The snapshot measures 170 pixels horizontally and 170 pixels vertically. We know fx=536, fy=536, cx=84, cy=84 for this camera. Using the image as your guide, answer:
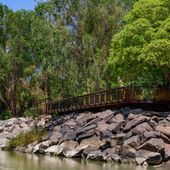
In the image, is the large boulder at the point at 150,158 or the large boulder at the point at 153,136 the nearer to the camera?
the large boulder at the point at 150,158

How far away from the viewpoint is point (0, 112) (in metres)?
63.2

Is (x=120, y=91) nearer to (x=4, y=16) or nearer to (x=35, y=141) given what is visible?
(x=35, y=141)

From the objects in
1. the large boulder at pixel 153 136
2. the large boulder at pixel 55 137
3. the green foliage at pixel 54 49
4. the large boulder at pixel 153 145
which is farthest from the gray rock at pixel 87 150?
the green foliage at pixel 54 49

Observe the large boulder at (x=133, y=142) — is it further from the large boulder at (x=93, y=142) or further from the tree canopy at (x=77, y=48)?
the tree canopy at (x=77, y=48)

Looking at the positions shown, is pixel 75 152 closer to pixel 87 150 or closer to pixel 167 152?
pixel 87 150

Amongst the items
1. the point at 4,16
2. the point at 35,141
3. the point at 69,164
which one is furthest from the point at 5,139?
the point at 4,16

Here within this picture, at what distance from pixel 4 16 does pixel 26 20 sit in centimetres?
570

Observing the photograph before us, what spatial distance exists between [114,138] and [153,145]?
3.34 metres

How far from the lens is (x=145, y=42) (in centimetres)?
3319

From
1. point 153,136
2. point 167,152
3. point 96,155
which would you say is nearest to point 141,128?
point 153,136

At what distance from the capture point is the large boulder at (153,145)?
25469 millimetres

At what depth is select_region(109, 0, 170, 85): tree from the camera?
3206 cm

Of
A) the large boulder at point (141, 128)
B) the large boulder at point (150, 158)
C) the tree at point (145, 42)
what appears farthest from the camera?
the tree at point (145, 42)

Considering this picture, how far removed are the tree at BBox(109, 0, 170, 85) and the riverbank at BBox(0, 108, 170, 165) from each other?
3.43m
